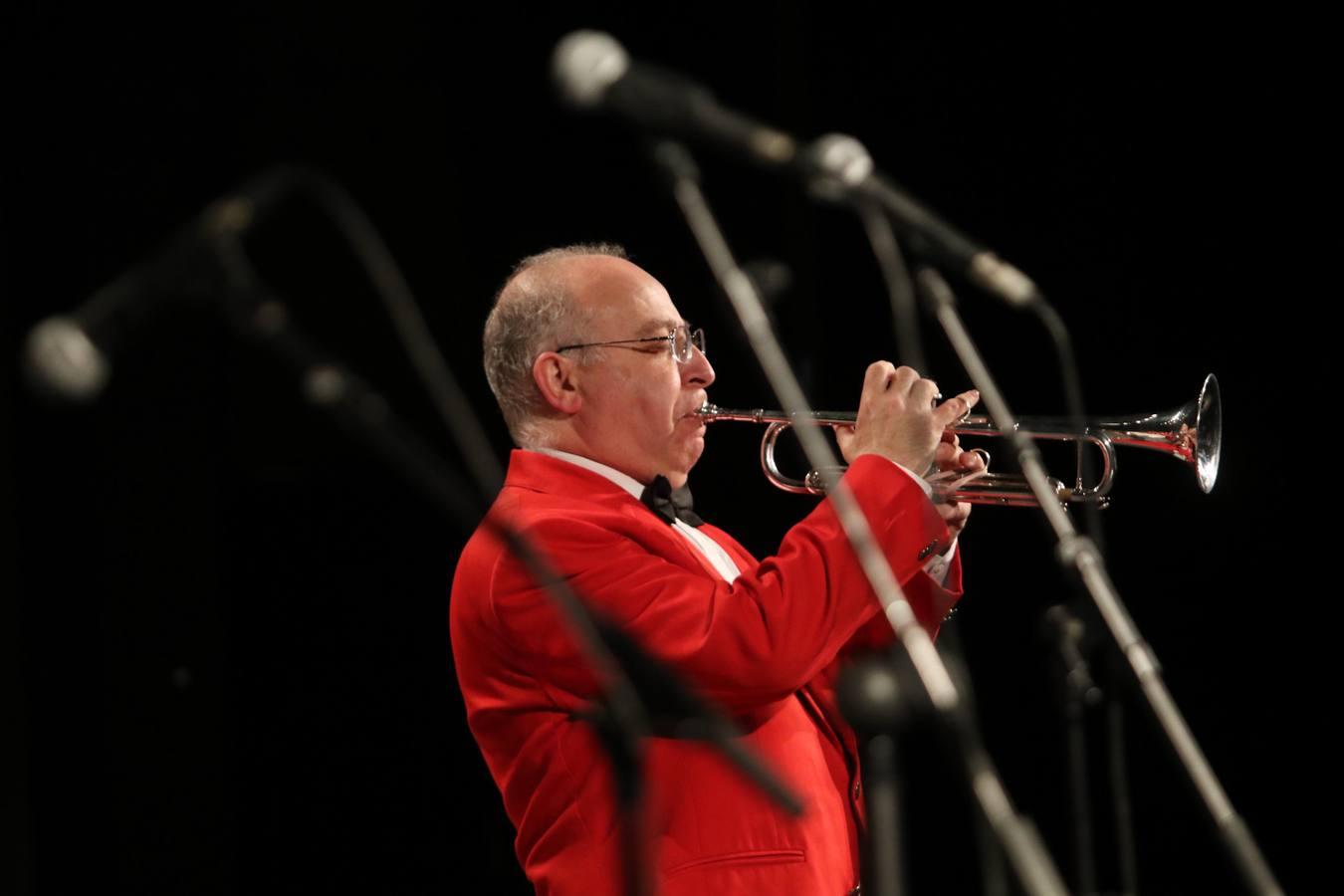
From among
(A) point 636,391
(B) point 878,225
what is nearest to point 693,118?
(B) point 878,225

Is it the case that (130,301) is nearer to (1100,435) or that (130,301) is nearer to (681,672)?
(681,672)

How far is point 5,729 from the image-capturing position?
3.01 m

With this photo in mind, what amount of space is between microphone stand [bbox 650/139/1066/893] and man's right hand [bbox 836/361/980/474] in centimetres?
93

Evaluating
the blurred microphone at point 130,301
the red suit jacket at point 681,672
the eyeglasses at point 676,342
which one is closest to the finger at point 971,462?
the red suit jacket at point 681,672

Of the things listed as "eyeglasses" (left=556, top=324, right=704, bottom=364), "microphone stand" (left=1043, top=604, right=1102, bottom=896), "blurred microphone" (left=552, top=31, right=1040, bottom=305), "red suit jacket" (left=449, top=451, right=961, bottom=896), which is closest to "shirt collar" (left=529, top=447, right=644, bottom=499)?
"red suit jacket" (left=449, top=451, right=961, bottom=896)

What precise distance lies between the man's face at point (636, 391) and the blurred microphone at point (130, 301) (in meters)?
1.30

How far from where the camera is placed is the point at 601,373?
104 inches

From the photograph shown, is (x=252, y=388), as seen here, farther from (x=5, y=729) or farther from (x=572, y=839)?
(x=572, y=839)

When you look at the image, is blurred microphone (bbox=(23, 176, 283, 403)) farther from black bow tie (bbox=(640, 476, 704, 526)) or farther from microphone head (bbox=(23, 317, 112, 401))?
black bow tie (bbox=(640, 476, 704, 526))

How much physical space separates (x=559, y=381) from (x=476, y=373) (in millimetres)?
1207

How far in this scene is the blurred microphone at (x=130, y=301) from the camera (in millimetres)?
1203

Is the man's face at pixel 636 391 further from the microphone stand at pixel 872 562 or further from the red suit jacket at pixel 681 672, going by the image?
the microphone stand at pixel 872 562

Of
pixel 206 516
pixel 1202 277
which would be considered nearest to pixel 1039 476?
→ pixel 1202 277

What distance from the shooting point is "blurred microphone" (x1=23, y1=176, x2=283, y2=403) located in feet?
3.95
